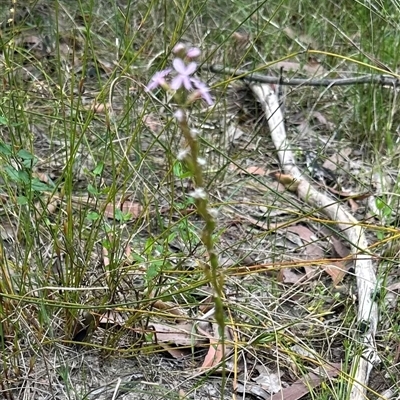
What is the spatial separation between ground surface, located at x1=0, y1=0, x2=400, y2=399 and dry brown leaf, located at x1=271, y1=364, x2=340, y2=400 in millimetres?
20

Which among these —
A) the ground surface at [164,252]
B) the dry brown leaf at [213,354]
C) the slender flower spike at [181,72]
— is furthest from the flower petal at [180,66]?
the dry brown leaf at [213,354]

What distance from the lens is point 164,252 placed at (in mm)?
1634

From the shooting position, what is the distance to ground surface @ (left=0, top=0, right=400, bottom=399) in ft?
5.21

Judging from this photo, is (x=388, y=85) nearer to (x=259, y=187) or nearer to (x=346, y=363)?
(x=259, y=187)

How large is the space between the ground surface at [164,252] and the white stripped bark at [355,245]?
0.10 feet

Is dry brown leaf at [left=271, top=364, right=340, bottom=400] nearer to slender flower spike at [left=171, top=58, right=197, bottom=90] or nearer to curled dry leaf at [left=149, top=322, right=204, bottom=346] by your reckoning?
curled dry leaf at [left=149, top=322, right=204, bottom=346]

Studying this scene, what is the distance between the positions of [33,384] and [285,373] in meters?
0.61

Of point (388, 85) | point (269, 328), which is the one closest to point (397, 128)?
point (388, 85)

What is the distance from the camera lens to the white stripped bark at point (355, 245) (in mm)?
1645

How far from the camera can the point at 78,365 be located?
1646 millimetres

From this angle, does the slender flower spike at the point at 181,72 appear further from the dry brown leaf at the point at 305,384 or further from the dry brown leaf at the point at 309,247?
the dry brown leaf at the point at 309,247

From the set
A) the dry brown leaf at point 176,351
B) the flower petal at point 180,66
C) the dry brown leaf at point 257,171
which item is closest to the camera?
the flower petal at point 180,66

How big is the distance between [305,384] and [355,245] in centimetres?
35

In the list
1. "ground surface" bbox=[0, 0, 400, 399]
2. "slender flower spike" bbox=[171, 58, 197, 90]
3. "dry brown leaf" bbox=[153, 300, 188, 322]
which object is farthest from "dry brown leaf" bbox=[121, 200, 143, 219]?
"slender flower spike" bbox=[171, 58, 197, 90]
